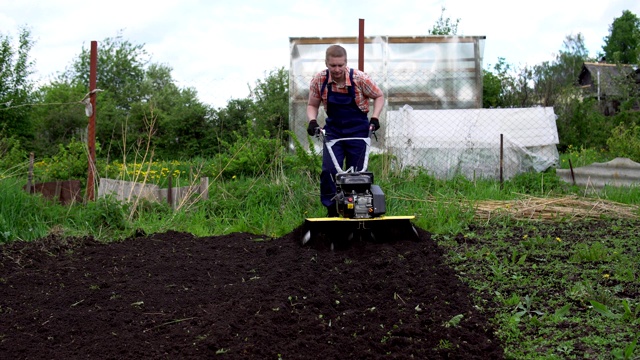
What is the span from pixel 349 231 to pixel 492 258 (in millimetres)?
1198

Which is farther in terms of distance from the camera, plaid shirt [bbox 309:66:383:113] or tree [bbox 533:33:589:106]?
tree [bbox 533:33:589:106]

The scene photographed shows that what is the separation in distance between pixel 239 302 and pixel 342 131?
2542mm

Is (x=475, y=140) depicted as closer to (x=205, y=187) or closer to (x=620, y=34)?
(x=205, y=187)

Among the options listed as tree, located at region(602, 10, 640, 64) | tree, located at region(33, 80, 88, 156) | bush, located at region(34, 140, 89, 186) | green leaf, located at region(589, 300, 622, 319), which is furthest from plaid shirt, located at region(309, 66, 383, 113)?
tree, located at region(602, 10, 640, 64)

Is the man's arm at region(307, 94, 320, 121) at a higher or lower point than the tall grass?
higher

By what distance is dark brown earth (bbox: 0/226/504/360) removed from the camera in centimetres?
354

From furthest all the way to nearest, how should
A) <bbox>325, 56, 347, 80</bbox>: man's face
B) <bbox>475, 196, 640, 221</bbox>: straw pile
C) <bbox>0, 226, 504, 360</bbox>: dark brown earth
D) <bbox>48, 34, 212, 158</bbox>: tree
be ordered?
<bbox>48, 34, 212, 158</bbox>: tree < <bbox>475, 196, 640, 221</bbox>: straw pile < <bbox>325, 56, 347, 80</bbox>: man's face < <bbox>0, 226, 504, 360</bbox>: dark brown earth

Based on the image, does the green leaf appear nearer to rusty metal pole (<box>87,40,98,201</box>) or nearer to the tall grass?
the tall grass

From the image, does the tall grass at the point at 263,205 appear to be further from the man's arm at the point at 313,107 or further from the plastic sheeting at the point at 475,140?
the man's arm at the point at 313,107

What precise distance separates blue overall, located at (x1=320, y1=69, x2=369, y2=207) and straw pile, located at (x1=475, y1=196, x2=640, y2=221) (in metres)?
1.44

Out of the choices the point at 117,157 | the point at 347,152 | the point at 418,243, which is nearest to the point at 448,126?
the point at 347,152

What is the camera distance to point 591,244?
5617 millimetres

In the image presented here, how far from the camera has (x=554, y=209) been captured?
7.11 m

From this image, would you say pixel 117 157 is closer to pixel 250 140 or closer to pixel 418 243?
pixel 250 140
